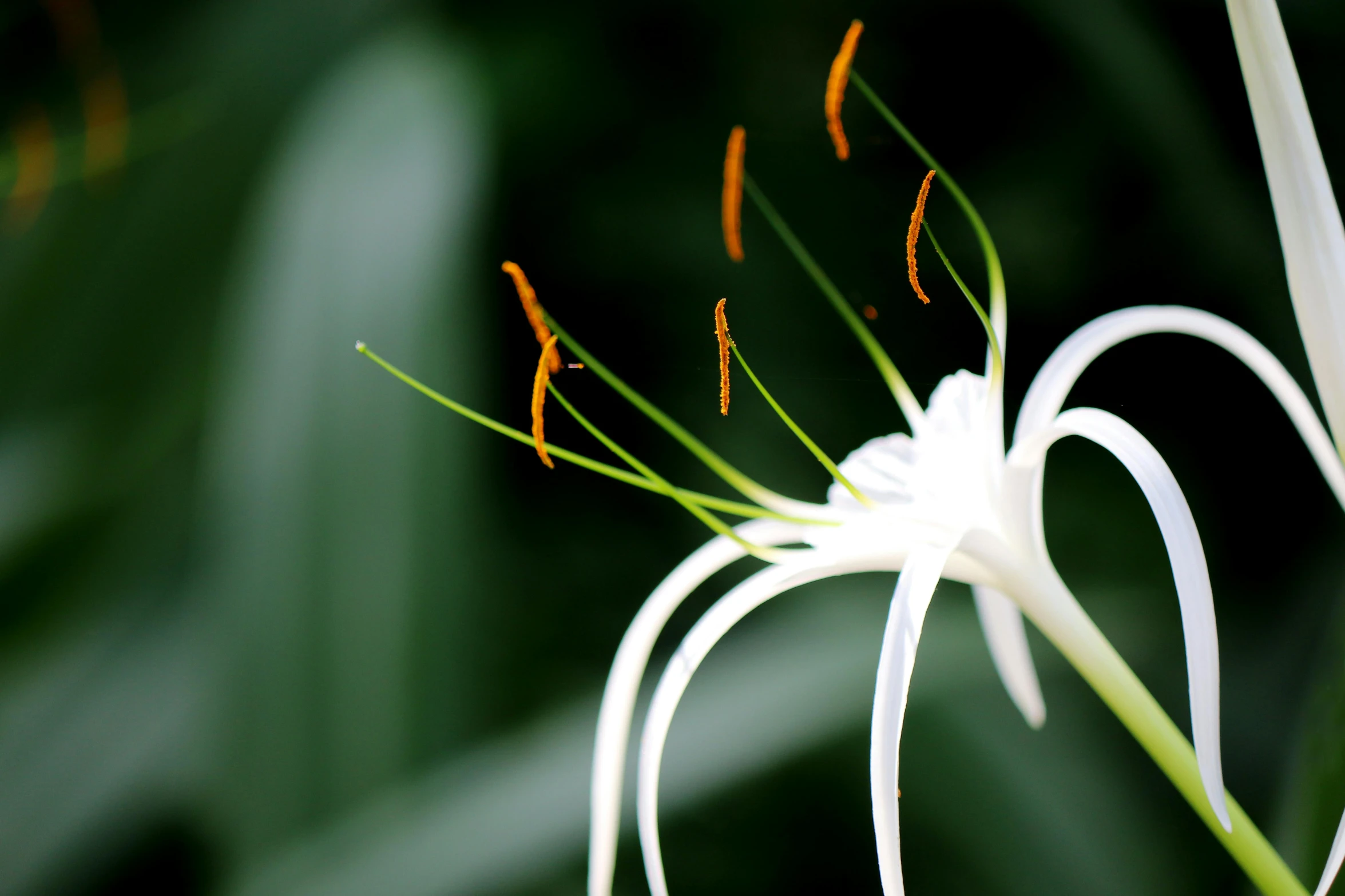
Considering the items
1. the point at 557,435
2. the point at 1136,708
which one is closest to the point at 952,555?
the point at 1136,708

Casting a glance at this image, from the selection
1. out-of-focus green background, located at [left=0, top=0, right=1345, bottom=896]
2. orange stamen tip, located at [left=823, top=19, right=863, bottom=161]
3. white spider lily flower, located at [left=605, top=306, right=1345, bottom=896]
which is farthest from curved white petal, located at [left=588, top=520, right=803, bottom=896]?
out-of-focus green background, located at [left=0, top=0, right=1345, bottom=896]

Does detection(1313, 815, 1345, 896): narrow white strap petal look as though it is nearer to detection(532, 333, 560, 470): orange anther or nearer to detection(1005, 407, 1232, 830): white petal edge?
detection(1005, 407, 1232, 830): white petal edge

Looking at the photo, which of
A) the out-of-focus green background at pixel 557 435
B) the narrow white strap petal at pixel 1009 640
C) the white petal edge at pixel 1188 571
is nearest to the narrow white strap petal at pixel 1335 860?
the white petal edge at pixel 1188 571

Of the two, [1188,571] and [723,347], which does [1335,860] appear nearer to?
[1188,571]

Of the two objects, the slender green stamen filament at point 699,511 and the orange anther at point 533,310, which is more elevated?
the orange anther at point 533,310

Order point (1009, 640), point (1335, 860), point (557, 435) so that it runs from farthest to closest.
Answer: point (557, 435) → point (1009, 640) → point (1335, 860)

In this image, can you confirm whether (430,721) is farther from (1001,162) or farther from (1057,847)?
(1001,162)

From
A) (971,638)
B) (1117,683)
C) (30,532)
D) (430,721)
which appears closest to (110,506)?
(30,532)

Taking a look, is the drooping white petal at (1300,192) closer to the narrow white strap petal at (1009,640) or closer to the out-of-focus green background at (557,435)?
the narrow white strap petal at (1009,640)
